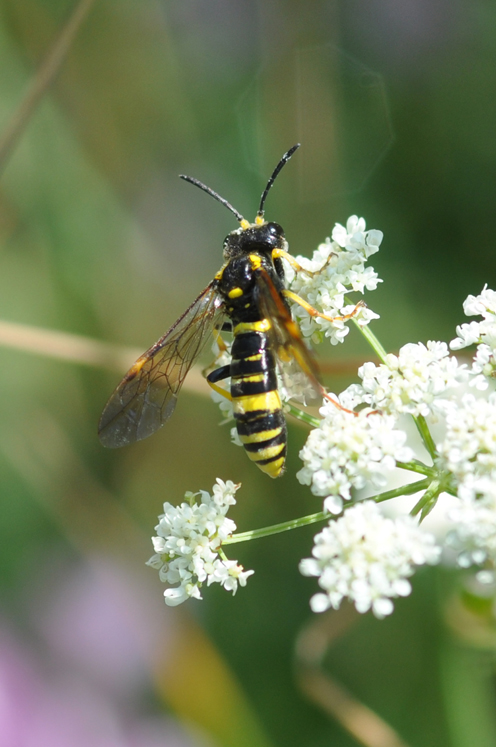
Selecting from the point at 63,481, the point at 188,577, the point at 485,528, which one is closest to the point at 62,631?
the point at 63,481

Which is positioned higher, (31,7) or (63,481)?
(31,7)

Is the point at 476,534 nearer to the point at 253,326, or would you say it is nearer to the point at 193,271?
the point at 253,326

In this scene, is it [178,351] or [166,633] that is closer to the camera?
[178,351]

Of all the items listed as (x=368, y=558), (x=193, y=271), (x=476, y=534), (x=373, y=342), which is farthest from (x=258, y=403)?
(x=193, y=271)

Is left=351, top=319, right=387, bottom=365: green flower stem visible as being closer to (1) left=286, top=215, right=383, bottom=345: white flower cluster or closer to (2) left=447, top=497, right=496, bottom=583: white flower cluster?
(1) left=286, top=215, right=383, bottom=345: white flower cluster

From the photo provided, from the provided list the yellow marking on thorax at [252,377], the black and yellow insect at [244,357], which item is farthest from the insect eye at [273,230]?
the yellow marking on thorax at [252,377]

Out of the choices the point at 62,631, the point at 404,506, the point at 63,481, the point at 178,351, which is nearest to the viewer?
the point at 178,351

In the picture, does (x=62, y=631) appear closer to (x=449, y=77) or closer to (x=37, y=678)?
(x=37, y=678)

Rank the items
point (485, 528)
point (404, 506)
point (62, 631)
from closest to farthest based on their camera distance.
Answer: point (485, 528) < point (404, 506) < point (62, 631)
